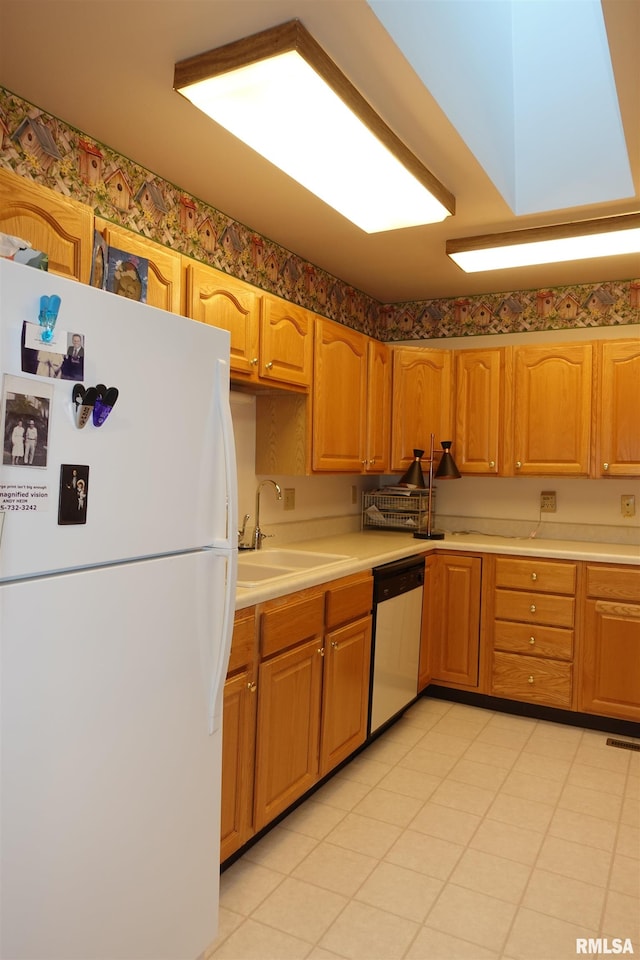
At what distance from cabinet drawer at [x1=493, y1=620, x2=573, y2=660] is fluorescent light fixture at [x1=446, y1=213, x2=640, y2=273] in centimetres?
189

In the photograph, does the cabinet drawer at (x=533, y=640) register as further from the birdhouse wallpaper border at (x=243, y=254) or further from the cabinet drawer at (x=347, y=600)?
the birdhouse wallpaper border at (x=243, y=254)

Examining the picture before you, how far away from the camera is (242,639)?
211 centimetres

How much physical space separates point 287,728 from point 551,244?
7.74 ft

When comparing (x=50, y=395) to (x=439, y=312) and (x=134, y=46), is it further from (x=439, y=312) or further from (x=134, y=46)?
(x=439, y=312)

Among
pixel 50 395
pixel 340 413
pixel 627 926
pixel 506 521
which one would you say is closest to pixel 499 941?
pixel 627 926

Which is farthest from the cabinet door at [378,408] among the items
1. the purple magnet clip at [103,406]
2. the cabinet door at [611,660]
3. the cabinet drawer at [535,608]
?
the purple magnet clip at [103,406]

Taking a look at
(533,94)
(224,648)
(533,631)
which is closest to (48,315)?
(224,648)

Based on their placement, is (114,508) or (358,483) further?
(358,483)

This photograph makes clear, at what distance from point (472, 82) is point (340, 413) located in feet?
5.19

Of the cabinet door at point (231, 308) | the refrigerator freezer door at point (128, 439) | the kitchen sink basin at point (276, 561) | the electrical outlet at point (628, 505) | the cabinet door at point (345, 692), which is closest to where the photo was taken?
the refrigerator freezer door at point (128, 439)

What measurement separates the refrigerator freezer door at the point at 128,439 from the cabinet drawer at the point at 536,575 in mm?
2305

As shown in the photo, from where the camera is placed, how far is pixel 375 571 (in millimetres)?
3020

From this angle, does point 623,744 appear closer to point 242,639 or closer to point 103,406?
point 242,639

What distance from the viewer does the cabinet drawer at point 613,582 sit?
3302mm
